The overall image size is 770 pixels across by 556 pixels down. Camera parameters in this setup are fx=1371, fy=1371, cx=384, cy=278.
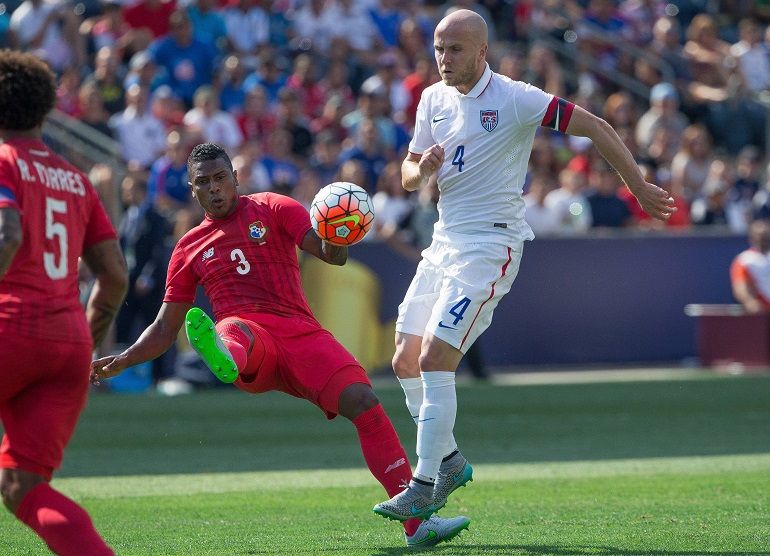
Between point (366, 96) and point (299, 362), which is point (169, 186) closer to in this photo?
point (366, 96)

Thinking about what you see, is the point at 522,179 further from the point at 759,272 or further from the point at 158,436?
the point at 759,272

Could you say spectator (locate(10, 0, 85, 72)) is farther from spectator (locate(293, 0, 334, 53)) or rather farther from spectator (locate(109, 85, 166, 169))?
spectator (locate(293, 0, 334, 53))

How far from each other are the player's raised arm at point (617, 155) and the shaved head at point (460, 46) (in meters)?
0.62

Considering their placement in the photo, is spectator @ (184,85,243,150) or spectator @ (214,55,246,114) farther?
spectator @ (214,55,246,114)

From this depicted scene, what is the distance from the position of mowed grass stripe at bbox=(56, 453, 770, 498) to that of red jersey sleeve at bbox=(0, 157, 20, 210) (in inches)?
164

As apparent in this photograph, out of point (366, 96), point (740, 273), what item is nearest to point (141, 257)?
point (366, 96)

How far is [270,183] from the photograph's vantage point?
1691 cm

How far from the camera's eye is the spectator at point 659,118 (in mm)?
20859

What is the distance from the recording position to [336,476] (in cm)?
995

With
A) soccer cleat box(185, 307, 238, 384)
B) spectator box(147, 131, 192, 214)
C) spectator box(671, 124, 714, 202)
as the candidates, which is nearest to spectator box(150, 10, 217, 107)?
spectator box(147, 131, 192, 214)

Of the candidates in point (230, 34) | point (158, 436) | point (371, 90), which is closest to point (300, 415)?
point (158, 436)

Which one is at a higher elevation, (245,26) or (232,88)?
(245,26)

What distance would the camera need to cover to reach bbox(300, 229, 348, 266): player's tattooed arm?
6.87 meters

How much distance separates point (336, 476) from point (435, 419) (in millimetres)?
3077
